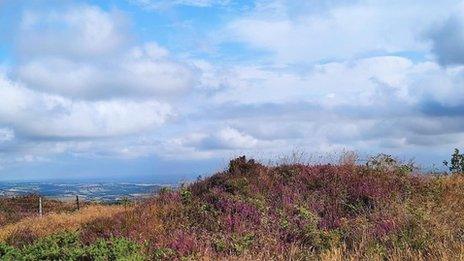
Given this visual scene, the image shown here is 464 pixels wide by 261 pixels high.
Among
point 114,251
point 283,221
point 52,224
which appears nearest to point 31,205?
point 52,224

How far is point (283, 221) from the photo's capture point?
1482 cm

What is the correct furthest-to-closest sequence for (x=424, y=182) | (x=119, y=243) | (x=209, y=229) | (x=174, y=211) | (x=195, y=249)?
(x=424, y=182)
(x=174, y=211)
(x=209, y=229)
(x=195, y=249)
(x=119, y=243)

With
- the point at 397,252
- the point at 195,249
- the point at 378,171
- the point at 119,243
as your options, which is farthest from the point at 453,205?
the point at 119,243

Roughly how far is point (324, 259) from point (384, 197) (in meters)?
6.51

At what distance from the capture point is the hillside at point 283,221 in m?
11.1

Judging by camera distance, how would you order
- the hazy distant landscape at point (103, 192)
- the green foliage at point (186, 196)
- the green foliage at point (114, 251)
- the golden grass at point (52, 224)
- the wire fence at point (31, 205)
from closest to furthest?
the green foliage at point (114, 251), the green foliage at point (186, 196), the golden grass at point (52, 224), the hazy distant landscape at point (103, 192), the wire fence at point (31, 205)

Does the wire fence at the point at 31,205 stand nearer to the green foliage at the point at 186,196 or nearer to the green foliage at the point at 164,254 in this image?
the green foliage at the point at 186,196

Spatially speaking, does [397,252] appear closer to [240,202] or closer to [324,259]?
[324,259]

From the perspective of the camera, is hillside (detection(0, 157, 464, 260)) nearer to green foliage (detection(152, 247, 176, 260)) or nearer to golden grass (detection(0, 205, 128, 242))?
green foliage (detection(152, 247, 176, 260))

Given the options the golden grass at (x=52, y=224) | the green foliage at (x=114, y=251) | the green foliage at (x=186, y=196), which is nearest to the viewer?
the green foliage at (x=114, y=251)

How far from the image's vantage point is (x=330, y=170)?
18.9 meters

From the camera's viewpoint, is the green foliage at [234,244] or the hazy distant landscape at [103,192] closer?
the green foliage at [234,244]

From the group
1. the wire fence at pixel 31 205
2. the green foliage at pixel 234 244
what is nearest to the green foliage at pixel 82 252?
the green foliage at pixel 234 244

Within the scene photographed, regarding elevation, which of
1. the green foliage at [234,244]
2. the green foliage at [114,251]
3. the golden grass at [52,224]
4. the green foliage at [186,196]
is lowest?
the green foliage at [234,244]
